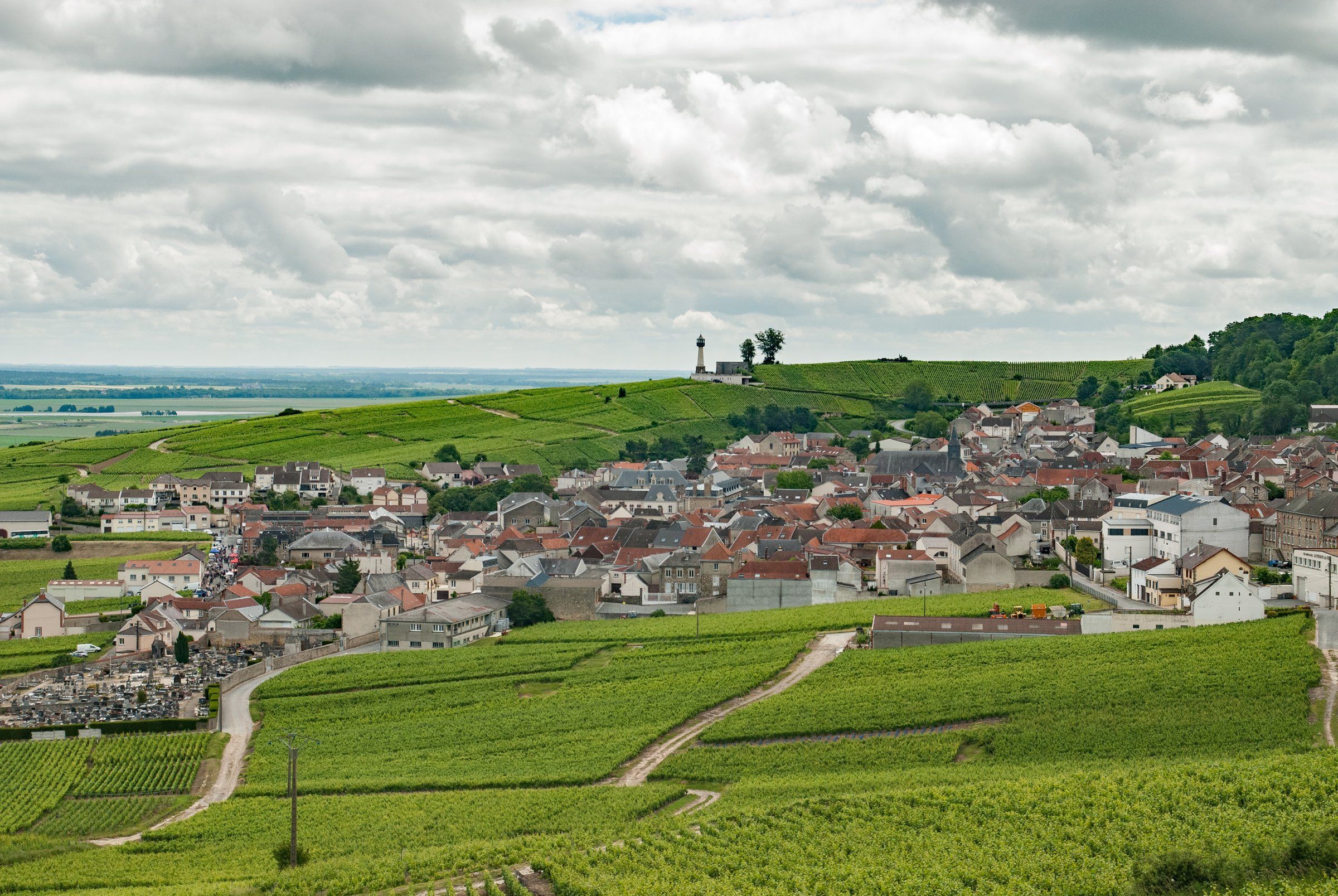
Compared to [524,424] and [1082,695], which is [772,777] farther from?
[524,424]

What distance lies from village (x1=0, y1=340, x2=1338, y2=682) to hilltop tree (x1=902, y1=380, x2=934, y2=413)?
42.4m

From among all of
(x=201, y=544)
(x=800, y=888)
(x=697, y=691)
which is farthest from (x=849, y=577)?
(x=201, y=544)

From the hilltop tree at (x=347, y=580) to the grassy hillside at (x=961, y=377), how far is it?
10003 centimetres

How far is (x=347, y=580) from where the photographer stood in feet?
243

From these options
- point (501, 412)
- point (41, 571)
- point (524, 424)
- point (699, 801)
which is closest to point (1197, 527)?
point (699, 801)

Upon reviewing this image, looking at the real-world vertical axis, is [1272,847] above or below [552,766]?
above

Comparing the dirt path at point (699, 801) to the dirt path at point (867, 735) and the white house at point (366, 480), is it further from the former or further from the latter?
the white house at point (366, 480)

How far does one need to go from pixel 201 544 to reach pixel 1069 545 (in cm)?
5549

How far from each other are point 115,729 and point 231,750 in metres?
5.81

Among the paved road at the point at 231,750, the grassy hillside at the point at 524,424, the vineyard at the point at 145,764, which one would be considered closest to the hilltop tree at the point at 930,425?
the grassy hillside at the point at 524,424

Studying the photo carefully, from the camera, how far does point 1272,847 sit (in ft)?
86.1

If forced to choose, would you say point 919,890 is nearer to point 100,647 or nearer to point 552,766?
point 552,766

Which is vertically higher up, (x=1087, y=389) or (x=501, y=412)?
(x=1087, y=389)

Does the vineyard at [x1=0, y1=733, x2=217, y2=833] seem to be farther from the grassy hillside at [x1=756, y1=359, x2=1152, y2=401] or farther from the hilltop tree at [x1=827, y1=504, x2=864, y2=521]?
the grassy hillside at [x1=756, y1=359, x2=1152, y2=401]
